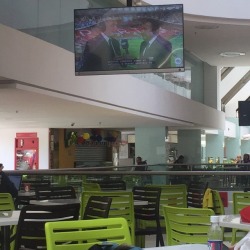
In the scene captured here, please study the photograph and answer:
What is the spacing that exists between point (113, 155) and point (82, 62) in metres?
20.7

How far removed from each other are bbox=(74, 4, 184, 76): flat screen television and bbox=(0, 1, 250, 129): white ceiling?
2.04m

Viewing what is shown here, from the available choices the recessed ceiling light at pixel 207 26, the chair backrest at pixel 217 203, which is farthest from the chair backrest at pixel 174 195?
the recessed ceiling light at pixel 207 26

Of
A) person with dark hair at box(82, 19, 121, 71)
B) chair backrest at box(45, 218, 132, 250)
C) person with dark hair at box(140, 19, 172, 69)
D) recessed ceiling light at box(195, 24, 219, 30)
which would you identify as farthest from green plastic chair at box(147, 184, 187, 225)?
recessed ceiling light at box(195, 24, 219, 30)

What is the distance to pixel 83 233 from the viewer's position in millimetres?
3037

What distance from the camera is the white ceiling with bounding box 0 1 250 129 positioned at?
11125 millimetres

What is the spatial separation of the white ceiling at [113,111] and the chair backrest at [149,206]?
11.0ft

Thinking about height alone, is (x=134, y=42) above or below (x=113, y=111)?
above

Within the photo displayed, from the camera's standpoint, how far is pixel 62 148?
21.7m

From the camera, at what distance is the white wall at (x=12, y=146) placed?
1980cm

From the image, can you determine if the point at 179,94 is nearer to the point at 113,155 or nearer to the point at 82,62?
the point at 113,155

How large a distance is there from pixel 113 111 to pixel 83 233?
10.6 meters

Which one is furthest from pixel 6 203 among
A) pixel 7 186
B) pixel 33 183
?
pixel 33 183

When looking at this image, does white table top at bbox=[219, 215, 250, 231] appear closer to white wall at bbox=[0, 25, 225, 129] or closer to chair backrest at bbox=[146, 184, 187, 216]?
chair backrest at bbox=[146, 184, 187, 216]

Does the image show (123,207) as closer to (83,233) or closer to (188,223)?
(188,223)
